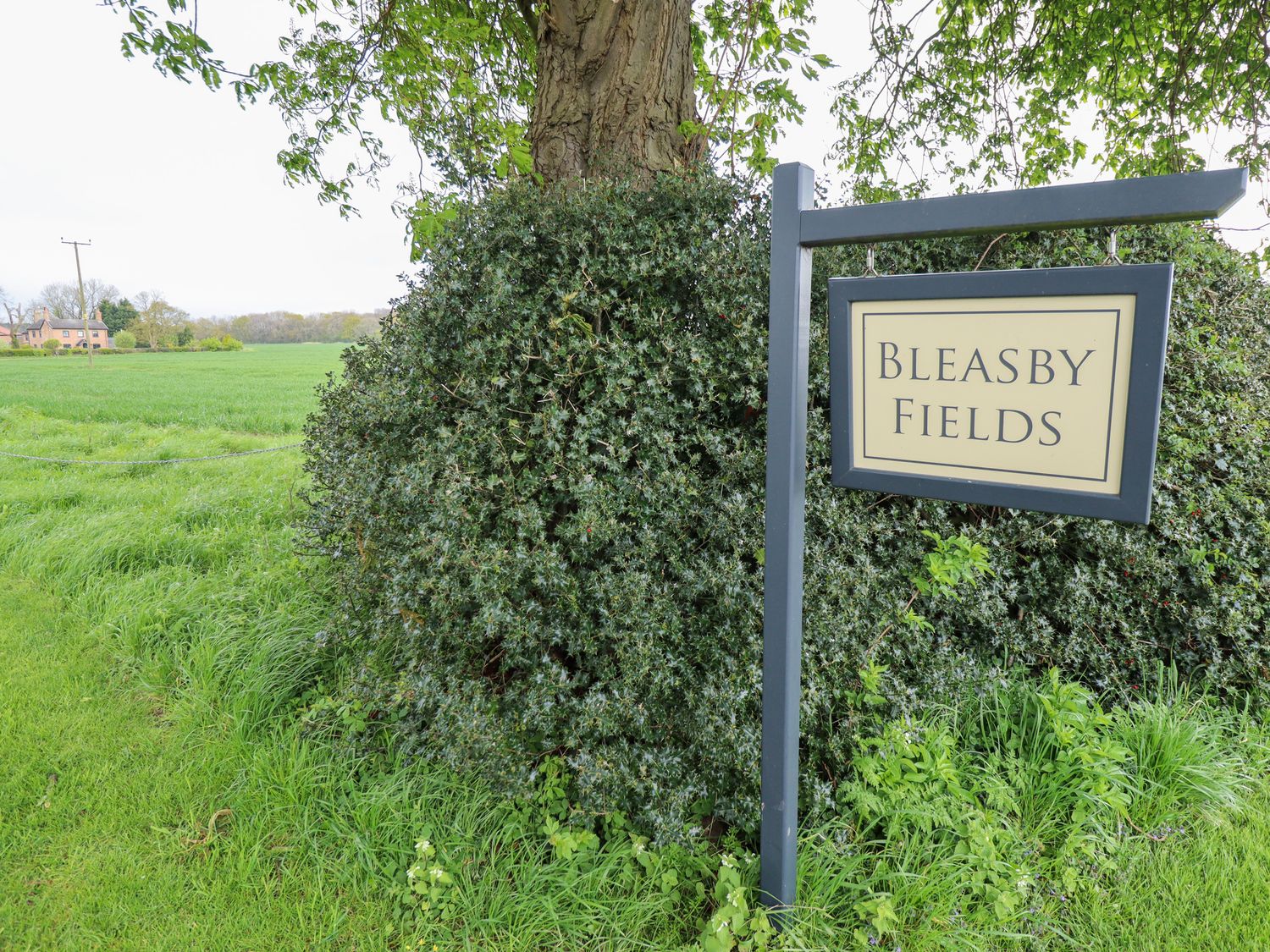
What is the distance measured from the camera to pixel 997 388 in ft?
4.99

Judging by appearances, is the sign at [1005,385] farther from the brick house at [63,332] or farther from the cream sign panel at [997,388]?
the brick house at [63,332]

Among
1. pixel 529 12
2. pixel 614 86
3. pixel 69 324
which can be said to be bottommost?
pixel 614 86

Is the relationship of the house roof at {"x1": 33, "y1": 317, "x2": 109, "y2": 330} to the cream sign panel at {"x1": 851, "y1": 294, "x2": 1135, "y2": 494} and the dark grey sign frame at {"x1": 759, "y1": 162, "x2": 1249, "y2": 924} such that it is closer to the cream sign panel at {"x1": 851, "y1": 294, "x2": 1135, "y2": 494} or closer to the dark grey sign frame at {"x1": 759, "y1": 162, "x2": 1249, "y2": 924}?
the dark grey sign frame at {"x1": 759, "y1": 162, "x2": 1249, "y2": 924}

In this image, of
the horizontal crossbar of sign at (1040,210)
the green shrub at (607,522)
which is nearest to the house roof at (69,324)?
the green shrub at (607,522)

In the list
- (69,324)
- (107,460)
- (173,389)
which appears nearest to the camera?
(107,460)

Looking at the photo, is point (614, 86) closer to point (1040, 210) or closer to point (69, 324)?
point (1040, 210)

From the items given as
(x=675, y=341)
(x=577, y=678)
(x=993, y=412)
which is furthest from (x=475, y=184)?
(x=993, y=412)

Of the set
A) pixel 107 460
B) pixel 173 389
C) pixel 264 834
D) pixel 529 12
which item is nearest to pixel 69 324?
pixel 173 389

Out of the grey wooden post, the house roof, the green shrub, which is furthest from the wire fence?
the house roof

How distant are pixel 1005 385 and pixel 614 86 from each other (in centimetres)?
250

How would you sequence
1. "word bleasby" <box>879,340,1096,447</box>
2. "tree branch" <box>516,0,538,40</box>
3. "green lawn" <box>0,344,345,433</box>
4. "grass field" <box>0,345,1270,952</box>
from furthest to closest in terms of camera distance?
"green lawn" <box>0,344,345,433</box>, "tree branch" <box>516,0,538,40</box>, "grass field" <box>0,345,1270,952</box>, "word bleasby" <box>879,340,1096,447</box>

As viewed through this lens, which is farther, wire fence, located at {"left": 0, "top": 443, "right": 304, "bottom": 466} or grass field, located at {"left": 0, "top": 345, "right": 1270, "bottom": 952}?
wire fence, located at {"left": 0, "top": 443, "right": 304, "bottom": 466}

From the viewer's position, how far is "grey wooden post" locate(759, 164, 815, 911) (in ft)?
5.75

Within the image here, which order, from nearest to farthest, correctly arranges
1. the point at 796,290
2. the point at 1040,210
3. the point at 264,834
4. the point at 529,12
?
the point at 1040,210 < the point at 796,290 < the point at 264,834 < the point at 529,12
